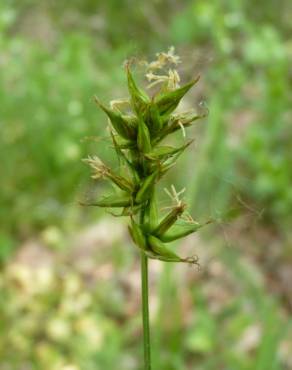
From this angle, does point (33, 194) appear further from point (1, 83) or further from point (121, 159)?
point (121, 159)

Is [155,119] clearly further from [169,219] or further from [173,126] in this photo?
[169,219]

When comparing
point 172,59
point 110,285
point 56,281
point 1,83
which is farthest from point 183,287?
point 172,59

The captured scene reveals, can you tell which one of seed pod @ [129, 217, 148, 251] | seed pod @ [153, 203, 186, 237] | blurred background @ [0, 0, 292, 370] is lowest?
seed pod @ [129, 217, 148, 251]

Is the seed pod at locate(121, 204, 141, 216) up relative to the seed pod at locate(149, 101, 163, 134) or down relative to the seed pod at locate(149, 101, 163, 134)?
down

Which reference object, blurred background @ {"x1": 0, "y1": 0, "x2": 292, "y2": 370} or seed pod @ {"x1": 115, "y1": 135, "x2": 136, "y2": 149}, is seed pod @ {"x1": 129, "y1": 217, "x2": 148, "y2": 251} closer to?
seed pod @ {"x1": 115, "y1": 135, "x2": 136, "y2": 149}

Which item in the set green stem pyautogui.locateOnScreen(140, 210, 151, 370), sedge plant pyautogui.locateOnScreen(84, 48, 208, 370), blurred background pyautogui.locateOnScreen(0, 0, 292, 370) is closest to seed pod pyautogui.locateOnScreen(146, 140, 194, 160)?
sedge plant pyautogui.locateOnScreen(84, 48, 208, 370)

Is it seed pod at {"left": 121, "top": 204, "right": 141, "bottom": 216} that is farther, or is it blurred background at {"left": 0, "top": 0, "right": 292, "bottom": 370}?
blurred background at {"left": 0, "top": 0, "right": 292, "bottom": 370}

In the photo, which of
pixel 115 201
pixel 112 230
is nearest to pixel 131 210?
pixel 115 201
